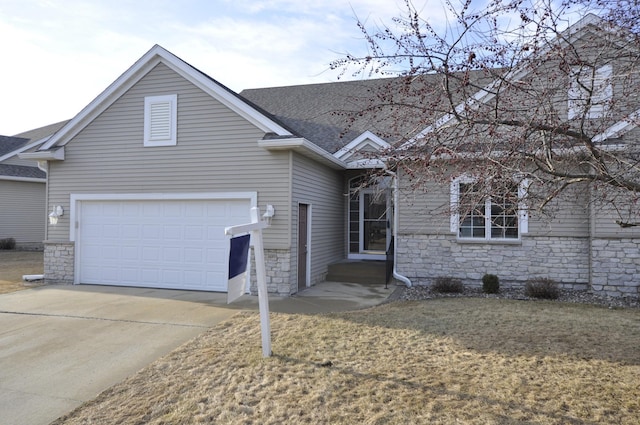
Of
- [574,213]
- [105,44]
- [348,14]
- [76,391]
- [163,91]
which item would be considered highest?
[105,44]

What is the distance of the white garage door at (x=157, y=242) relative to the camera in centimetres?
970

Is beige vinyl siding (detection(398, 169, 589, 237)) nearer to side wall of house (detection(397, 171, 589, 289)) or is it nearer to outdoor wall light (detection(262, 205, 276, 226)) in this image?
side wall of house (detection(397, 171, 589, 289))

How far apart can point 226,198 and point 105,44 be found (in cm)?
412

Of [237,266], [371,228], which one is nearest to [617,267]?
[371,228]

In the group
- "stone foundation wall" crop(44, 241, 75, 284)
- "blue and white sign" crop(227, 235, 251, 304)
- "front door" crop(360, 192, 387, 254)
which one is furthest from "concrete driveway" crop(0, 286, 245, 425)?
"front door" crop(360, 192, 387, 254)

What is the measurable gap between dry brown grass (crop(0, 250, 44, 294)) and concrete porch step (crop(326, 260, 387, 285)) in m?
7.75

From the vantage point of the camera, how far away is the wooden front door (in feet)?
32.6

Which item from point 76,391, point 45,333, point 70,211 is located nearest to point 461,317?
point 76,391

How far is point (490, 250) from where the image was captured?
10117 mm

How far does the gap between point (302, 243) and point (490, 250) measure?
15.1 ft

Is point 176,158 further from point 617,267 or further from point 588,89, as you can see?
point 617,267

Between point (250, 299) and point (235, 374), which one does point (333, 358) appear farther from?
point (250, 299)

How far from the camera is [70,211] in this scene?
10.7 m

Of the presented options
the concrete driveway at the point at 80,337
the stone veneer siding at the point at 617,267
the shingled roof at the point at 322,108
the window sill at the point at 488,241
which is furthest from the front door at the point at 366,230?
the stone veneer siding at the point at 617,267
